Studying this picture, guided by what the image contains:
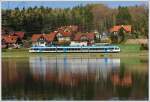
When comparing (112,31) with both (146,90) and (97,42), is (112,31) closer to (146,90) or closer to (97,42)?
(97,42)

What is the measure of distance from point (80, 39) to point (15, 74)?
2.18 feet

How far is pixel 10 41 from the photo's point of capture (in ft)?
14.3

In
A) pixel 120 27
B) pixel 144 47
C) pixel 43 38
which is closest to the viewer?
pixel 144 47

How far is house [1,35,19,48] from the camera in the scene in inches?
169

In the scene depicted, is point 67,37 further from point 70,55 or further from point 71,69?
point 71,69

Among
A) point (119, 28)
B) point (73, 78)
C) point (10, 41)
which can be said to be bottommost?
point (73, 78)

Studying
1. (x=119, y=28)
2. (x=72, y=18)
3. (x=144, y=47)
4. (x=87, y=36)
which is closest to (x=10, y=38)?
(x=72, y=18)

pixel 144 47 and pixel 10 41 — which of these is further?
pixel 10 41

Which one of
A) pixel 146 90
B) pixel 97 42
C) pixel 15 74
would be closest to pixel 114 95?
pixel 146 90

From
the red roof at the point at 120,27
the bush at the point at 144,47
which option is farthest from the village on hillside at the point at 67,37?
the bush at the point at 144,47

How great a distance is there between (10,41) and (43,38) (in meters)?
0.31

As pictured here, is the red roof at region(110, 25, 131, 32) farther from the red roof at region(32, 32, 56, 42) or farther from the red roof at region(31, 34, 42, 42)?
the red roof at region(31, 34, 42, 42)

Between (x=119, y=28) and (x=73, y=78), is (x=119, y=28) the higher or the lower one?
the higher one

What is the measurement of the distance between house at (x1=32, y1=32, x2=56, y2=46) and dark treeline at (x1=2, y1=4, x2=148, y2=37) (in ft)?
0.14
